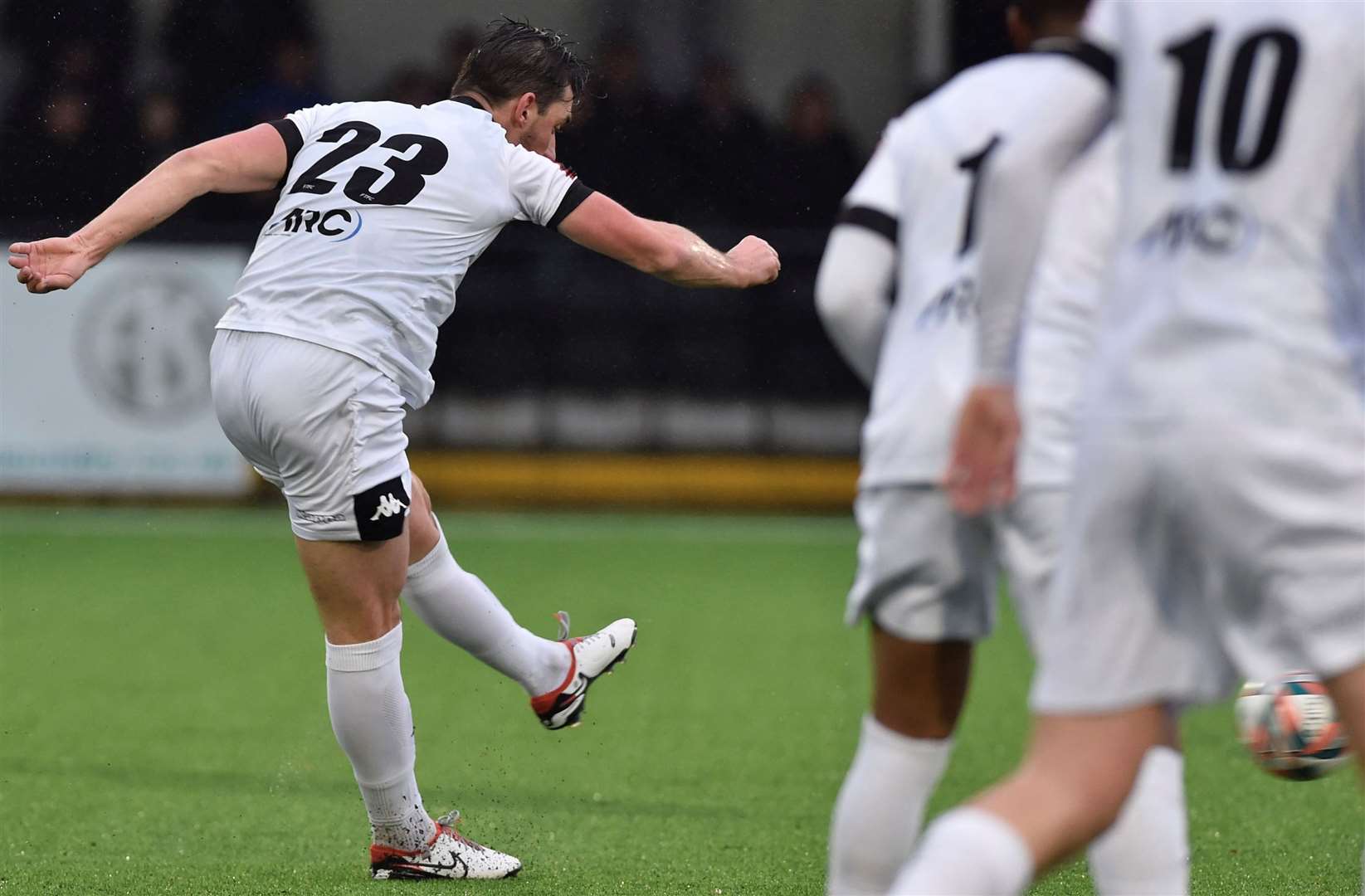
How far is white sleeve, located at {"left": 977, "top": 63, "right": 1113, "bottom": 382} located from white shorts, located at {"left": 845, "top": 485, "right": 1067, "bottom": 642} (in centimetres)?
38

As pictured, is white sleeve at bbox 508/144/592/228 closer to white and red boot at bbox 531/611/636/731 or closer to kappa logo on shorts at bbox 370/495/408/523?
kappa logo on shorts at bbox 370/495/408/523

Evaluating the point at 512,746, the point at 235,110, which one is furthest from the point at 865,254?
the point at 235,110

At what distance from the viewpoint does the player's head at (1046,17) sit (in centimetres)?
281

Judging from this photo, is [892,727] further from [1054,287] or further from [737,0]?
[737,0]

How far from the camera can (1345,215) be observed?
95.3 inches

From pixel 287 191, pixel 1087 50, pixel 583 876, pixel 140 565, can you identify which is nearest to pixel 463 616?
pixel 583 876

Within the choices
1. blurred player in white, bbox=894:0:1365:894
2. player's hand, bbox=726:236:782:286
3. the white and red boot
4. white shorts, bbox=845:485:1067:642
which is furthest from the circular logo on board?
blurred player in white, bbox=894:0:1365:894

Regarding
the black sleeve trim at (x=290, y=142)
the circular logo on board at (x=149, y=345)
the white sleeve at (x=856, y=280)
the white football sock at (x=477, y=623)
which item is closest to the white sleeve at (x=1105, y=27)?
the white sleeve at (x=856, y=280)

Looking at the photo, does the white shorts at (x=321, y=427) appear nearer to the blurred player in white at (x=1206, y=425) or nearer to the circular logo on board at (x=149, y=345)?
the blurred player in white at (x=1206, y=425)

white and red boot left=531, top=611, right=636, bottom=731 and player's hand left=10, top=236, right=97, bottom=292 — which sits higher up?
player's hand left=10, top=236, right=97, bottom=292

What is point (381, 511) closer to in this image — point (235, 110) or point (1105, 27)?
point (1105, 27)

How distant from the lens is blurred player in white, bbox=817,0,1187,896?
9.70 feet

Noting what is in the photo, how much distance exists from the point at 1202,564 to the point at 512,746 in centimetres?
422

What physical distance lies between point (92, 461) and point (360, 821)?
26.2 feet
